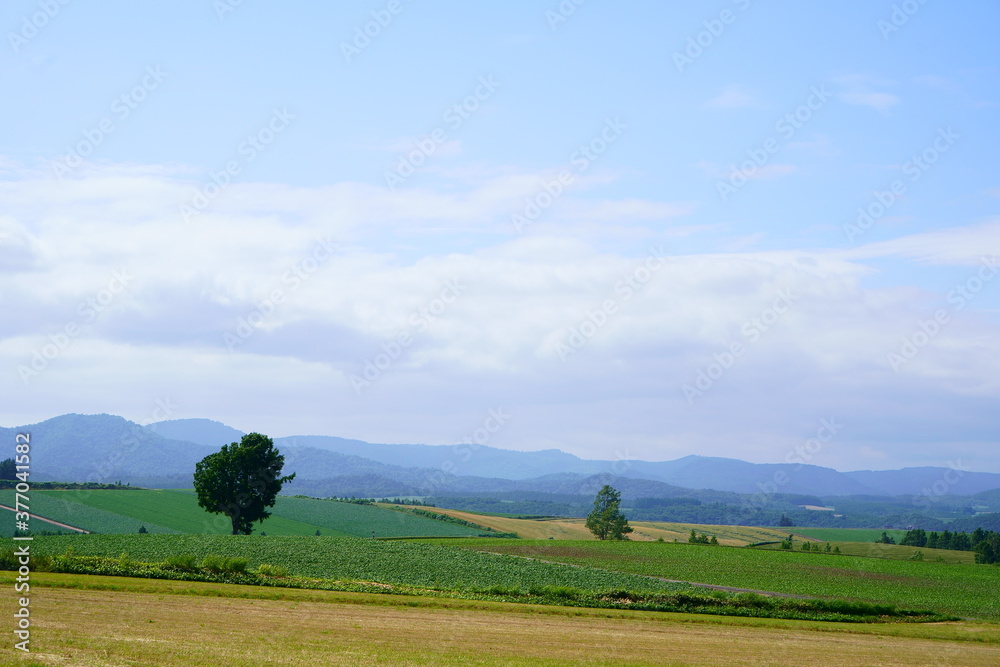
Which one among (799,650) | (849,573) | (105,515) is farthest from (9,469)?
(799,650)

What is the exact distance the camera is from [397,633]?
1232 inches

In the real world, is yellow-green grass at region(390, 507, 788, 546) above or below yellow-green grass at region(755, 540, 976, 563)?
below

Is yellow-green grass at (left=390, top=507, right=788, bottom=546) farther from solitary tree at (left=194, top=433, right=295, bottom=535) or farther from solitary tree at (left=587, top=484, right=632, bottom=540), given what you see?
solitary tree at (left=194, top=433, right=295, bottom=535)

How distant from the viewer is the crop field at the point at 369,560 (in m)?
51.7

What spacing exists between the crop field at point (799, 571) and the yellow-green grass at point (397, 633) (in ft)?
42.0

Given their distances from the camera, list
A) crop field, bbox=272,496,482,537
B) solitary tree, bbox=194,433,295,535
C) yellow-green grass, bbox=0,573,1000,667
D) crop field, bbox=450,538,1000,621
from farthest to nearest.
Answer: crop field, bbox=272,496,482,537 < solitary tree, bbox=194,433,295,535 < crop field, bbox=450,538,1000,621 < yellow-green grass, bbox=0,573,1000,667

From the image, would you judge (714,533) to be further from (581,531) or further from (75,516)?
(75,516)

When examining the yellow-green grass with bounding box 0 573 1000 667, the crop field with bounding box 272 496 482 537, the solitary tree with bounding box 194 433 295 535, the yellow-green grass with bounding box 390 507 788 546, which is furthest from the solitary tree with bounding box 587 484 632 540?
the yellow-green grass with bounding box 0 573 1000 667

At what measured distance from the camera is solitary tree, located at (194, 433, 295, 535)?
80.3 meters

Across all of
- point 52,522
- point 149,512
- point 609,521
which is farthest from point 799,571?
point 149,512

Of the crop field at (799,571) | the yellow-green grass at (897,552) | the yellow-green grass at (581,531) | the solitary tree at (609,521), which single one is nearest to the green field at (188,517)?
the yellow-green grass at (581,531)

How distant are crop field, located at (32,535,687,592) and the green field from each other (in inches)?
1185

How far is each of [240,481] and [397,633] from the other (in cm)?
5524

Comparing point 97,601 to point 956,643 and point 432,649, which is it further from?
point 956,643
